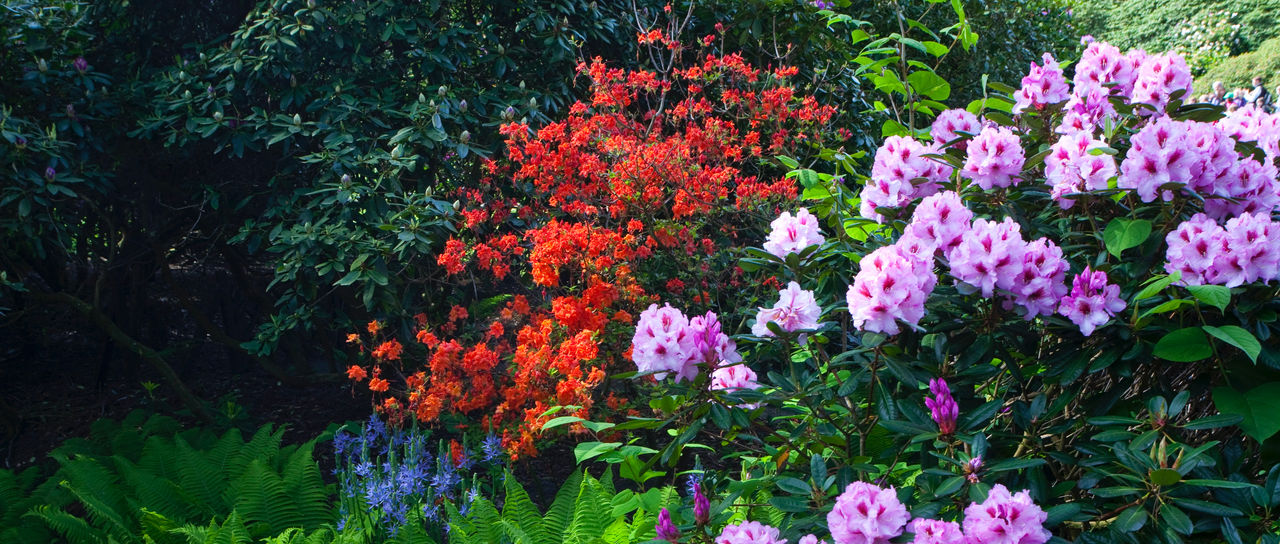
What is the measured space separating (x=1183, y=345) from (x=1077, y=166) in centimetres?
41

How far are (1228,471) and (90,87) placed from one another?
14.5ft

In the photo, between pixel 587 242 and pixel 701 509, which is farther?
pixel 587 242

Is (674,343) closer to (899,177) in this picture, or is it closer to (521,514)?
(899,177)

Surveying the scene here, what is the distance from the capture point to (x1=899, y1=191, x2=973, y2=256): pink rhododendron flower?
1705mm

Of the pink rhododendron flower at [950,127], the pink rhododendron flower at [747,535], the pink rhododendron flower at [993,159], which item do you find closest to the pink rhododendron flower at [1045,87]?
the pink rhododendron flower at [950,127]

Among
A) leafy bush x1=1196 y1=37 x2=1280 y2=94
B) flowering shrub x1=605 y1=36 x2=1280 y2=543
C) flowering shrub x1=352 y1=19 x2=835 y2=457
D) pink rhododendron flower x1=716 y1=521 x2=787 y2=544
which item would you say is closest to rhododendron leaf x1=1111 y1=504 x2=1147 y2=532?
flowering shrub x1=605 y1=36 x2=1280 y2=543

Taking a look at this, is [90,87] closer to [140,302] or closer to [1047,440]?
[140,302]

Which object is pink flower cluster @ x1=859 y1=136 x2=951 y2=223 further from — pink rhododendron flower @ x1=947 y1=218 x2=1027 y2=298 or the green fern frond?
the green fern frond

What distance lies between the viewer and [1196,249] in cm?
162

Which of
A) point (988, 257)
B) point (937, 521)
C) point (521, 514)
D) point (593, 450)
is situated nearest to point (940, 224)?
point (988, 257)

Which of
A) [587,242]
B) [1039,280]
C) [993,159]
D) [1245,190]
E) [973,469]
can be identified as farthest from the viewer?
[587,242]

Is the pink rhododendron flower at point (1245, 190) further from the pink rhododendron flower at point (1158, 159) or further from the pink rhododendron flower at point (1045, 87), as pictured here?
the pink rhododendron flower at point (1045, 87)

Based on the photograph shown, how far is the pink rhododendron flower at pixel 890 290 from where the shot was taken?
61.4 inches

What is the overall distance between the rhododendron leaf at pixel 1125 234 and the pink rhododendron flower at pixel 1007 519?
1.66 ft
